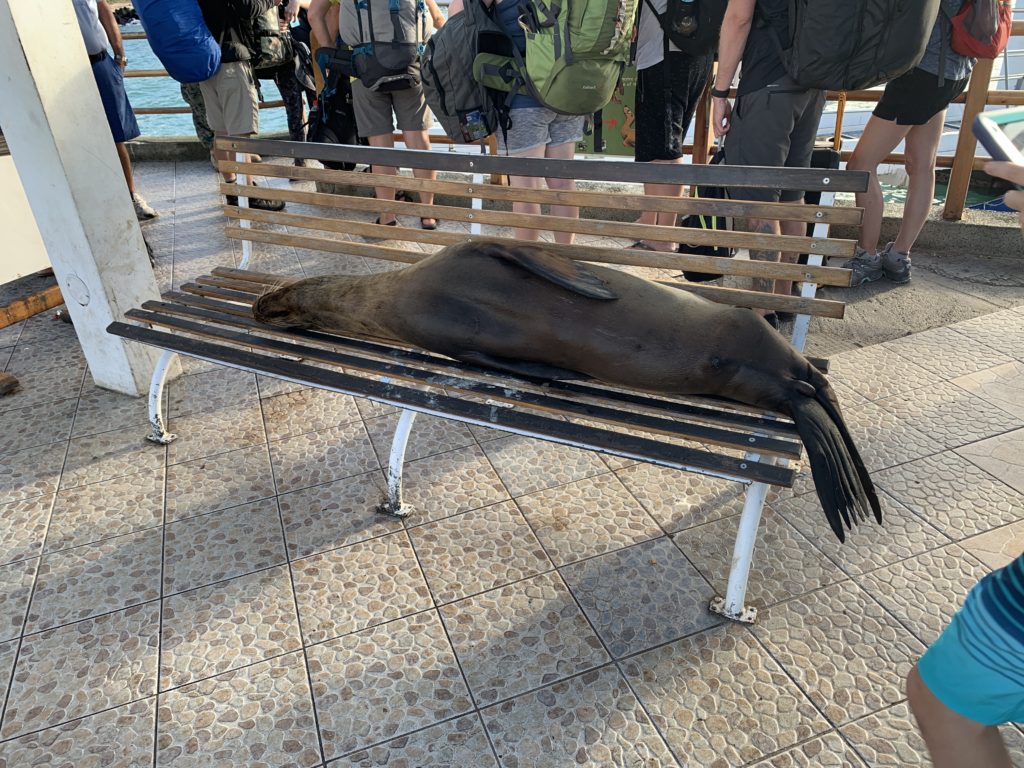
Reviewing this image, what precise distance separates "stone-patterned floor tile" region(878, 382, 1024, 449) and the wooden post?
2.17 metres

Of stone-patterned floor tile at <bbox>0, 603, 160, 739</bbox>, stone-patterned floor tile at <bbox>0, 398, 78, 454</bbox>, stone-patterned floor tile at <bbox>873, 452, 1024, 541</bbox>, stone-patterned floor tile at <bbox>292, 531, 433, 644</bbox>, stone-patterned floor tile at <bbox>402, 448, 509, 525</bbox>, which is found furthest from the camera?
stone-patterned floor tile at <bbox>0, 398, 78, 454</bbox>

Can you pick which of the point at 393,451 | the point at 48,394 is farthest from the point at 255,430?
the point at 48,394

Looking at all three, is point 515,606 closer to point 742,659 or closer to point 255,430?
point 742,659

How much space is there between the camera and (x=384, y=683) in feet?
6.57

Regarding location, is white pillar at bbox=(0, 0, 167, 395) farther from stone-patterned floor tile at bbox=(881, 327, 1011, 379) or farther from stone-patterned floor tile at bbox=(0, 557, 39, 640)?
stone-patterned floor tile at bbox=(881, 327, 1011, 379)

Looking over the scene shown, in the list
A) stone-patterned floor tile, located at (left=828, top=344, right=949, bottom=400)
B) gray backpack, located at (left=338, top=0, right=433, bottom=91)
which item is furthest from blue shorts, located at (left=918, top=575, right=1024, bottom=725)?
gray backpack, located at (left=338, top=0, right=433, bottom=91)

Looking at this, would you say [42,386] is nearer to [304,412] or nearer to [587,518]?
[304,412]

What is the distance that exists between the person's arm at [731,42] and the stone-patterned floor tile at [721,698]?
269 centimetres

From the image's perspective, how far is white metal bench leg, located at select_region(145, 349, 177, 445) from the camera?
2984mm

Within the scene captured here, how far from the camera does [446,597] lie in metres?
2.27

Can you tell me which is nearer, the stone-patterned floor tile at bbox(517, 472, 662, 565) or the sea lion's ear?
the sea lion's ear

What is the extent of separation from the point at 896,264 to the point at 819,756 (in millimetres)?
3418

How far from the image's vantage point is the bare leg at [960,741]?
1272mm

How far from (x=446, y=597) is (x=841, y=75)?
2.76m
